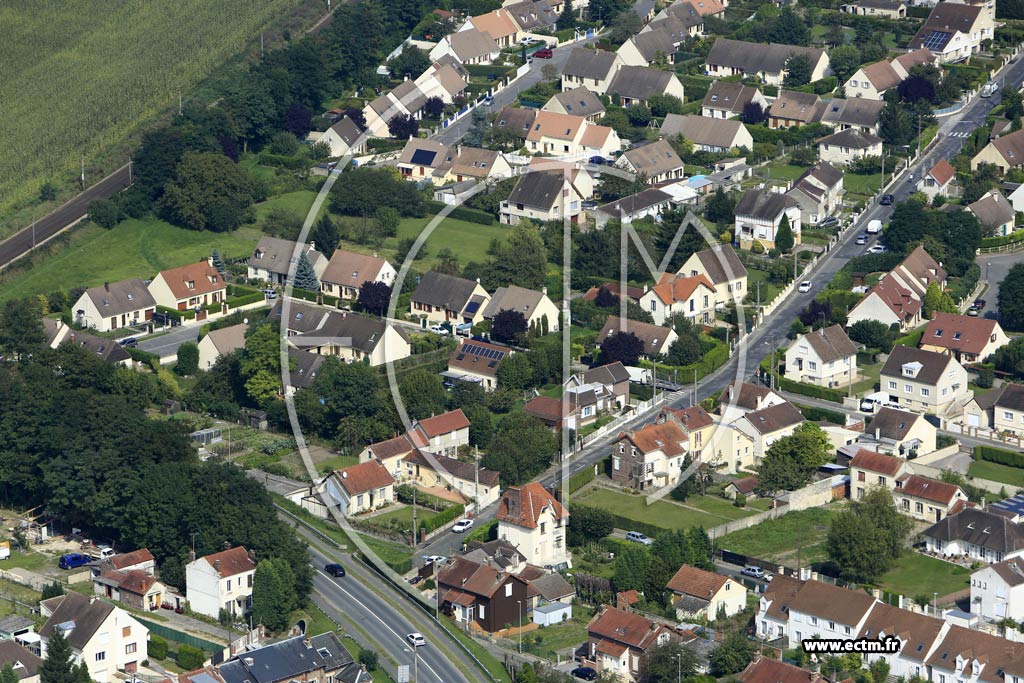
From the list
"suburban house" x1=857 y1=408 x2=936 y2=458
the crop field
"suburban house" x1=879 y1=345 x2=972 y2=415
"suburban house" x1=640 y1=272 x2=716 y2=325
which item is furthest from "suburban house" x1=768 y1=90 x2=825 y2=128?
"suburban house" x1=857 y1=408 x2=936 y2=458

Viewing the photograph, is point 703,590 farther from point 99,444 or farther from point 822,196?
point 822,196

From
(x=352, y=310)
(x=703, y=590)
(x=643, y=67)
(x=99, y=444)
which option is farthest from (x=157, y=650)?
(x=643, y=67)

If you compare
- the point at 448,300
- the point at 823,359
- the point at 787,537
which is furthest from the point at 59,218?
the point at 787,537

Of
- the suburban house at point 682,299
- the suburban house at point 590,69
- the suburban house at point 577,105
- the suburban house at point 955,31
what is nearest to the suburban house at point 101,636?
the suburban house at point 682,299

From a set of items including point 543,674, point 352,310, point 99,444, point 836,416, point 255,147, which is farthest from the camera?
point 255,147

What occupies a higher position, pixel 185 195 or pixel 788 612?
pixel 185 195

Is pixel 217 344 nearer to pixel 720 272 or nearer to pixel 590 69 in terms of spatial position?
pixel 720 272

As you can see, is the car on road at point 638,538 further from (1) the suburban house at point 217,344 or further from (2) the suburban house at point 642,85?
(2) the suburban house at point 642,85

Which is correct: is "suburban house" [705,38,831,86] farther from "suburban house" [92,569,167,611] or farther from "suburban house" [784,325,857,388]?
"suburban house" [92,569,167,611]
